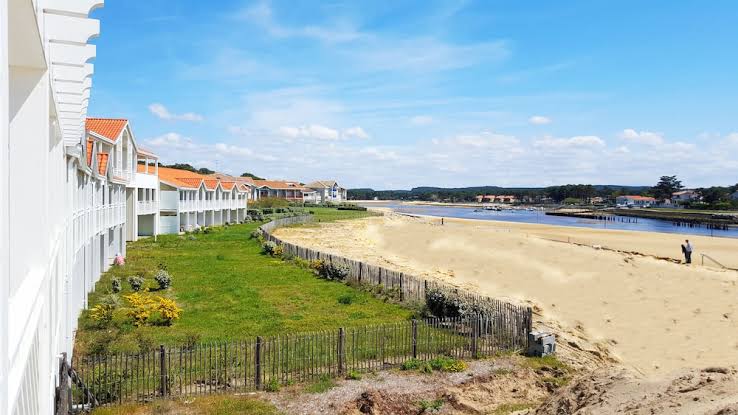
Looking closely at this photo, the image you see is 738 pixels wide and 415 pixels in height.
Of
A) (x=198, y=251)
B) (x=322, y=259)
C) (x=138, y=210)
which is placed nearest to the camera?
(x=322, y=259)

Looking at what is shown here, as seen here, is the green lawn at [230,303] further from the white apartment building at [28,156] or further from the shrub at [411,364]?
the white apartment building at [28,156]

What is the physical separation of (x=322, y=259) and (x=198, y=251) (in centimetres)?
1267

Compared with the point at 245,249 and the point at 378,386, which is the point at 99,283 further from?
the point at 378,386

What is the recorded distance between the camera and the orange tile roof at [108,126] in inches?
1202

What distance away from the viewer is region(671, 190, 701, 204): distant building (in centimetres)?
16745

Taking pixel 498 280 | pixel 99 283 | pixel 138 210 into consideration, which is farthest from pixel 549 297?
pixel 138 210

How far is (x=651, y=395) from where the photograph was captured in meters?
9.56

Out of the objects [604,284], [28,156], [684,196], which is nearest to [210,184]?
[604,284]

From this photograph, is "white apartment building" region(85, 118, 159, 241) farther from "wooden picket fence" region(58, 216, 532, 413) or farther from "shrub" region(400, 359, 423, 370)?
"shrub" region(400, 359, 423, 370)

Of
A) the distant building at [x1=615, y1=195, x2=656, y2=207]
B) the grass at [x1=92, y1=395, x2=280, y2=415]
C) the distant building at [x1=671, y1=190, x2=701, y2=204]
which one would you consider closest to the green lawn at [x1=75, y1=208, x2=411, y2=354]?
the grass at [x1=92, y1=395, x2=280, y2=415]

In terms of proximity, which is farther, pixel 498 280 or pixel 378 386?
pixel 498 280

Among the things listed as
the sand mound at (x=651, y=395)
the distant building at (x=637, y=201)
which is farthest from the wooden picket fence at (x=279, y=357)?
the distant building at (x=637, y=201)

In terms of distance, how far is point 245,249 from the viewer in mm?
38656

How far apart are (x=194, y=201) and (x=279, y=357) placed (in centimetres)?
4287
